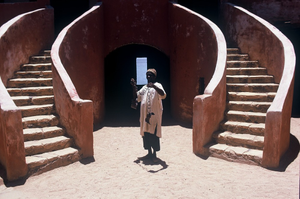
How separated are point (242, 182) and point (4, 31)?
6258mm

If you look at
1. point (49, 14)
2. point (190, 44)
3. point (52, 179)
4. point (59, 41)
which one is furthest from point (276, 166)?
point (49, 14)

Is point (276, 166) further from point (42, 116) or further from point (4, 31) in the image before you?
point (4, 31)

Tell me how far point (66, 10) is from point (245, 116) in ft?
34.0

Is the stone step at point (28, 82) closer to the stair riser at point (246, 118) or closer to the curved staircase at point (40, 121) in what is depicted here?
the curved staircase at point (40, 121)

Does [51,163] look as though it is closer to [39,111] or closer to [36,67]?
[39,111]

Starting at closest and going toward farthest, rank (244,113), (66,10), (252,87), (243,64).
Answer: (244,113)
(252,87)
(243,64)
(66,10)

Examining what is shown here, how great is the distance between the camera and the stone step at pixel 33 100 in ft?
19.6

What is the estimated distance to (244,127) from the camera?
221 inches

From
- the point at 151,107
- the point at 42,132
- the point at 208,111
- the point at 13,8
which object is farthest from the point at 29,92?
the point at 13,8

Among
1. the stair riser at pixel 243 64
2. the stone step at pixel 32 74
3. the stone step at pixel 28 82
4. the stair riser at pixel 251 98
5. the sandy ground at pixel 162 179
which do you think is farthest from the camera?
the stair riser at pixel 243 64

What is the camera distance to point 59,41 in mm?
6742

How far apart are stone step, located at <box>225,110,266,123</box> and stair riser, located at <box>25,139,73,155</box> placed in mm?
3442

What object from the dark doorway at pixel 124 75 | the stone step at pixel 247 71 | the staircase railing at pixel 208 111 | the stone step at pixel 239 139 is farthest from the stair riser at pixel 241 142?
the dark doorway at pixel 124 75

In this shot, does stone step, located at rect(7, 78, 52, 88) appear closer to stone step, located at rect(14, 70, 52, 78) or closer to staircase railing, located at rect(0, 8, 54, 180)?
staircase railing, located at rect(0, 8, 54, 180)
